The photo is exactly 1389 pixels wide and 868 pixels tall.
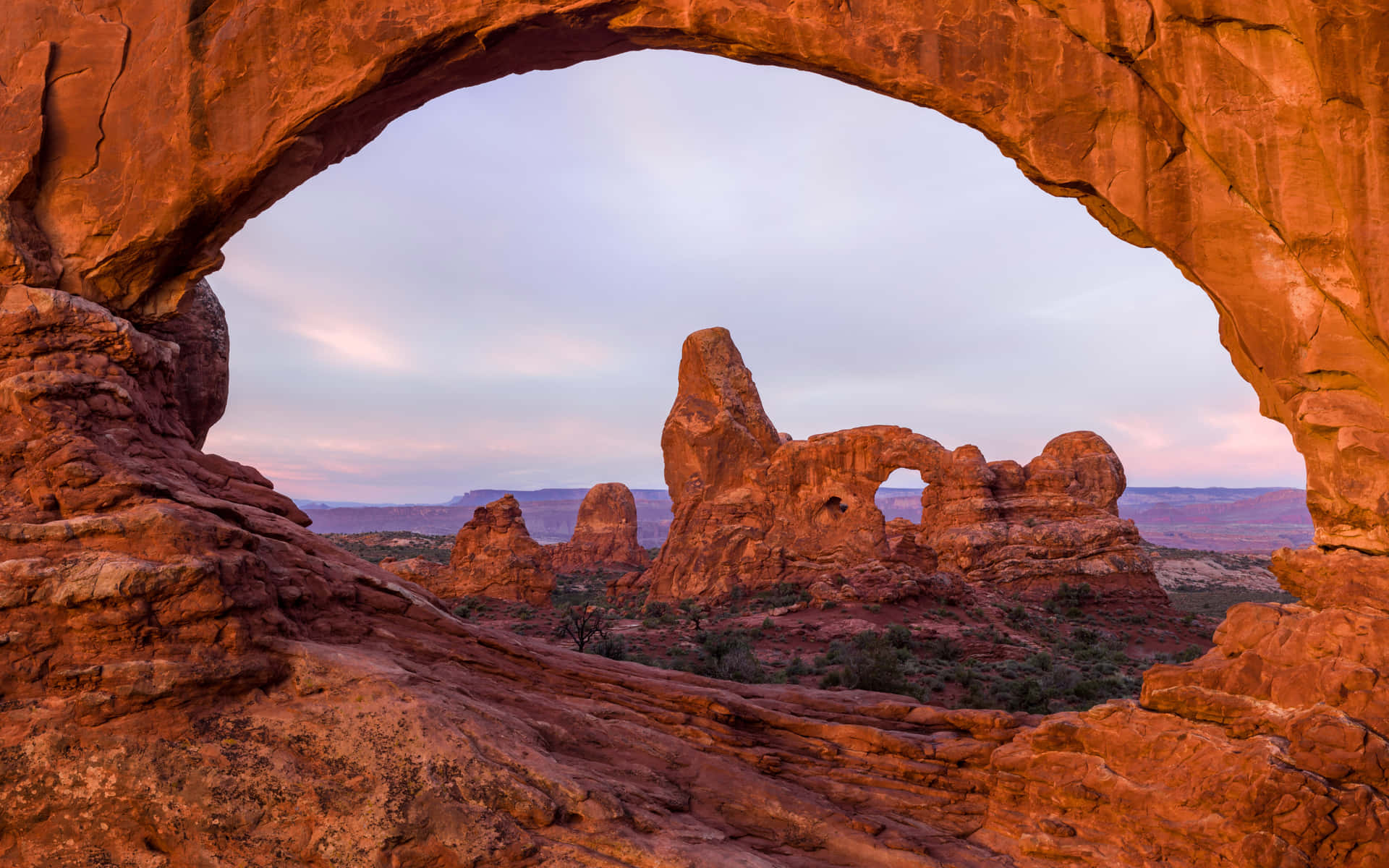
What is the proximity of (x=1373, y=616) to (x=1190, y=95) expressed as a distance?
4779 millimetres

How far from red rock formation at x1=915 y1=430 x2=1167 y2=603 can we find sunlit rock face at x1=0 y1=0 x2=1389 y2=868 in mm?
27019

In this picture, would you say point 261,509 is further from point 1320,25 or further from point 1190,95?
point 1320,25

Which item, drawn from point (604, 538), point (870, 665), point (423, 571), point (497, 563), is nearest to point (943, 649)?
point (870, 665)

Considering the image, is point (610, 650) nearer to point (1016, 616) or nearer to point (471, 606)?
point (471, 606)

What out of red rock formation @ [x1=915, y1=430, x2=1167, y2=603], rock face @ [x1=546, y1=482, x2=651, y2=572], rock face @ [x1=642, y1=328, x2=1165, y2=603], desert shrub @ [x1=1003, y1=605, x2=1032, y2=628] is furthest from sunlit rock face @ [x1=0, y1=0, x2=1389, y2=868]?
rock face @ [x1=546, y1=482, x2=651, y2=572]

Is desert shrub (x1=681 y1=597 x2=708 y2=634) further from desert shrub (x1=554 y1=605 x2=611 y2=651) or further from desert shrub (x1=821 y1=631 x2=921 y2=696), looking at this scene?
desert shrub (x1=821 y1=631 x2=921 y2=696)

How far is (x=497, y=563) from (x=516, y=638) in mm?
25723

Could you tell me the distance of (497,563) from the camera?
33500mm

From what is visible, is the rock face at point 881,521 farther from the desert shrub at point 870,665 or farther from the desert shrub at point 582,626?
the desert shrub at point 582,626

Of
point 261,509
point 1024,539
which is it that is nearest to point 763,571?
point 1024,539

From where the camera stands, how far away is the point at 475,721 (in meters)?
5.68

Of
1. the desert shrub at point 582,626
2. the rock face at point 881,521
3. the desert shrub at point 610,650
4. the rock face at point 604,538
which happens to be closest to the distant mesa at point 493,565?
the desert shrub at point 582,626

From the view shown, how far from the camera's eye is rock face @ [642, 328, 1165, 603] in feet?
104

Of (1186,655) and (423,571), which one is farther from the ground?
(423,571)
